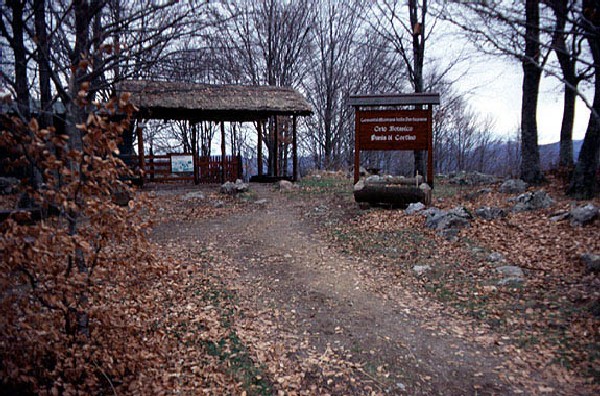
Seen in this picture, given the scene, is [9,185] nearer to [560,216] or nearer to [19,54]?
[19,54]

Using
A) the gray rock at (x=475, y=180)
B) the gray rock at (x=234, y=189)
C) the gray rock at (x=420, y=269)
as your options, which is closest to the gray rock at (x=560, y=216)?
the gray rock at (x=420, y=269)

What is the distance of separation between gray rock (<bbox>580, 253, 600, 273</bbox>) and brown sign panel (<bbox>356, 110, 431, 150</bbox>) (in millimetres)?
5910

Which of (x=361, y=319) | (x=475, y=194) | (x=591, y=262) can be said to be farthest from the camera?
(x=475, y=194)

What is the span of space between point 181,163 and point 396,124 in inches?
352

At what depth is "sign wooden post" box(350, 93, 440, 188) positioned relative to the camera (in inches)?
418

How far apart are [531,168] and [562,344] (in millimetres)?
8299

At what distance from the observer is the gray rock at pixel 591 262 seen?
495 cm

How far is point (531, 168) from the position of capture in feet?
35.3

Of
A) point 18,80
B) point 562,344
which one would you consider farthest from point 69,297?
point 18,80

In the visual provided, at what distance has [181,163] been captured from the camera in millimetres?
15625

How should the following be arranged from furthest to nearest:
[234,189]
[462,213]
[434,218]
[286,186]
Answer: [286,186]
[234,189]
[434,218]
[462,213]

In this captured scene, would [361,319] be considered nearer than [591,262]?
Yes

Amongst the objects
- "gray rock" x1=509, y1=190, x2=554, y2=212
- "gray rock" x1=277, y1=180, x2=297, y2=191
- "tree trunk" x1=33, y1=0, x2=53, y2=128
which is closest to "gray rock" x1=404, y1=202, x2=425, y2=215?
"gray rock" x1=509, y1=190, x2=554, y2=212

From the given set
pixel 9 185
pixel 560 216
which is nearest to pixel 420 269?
pixel 560 216
